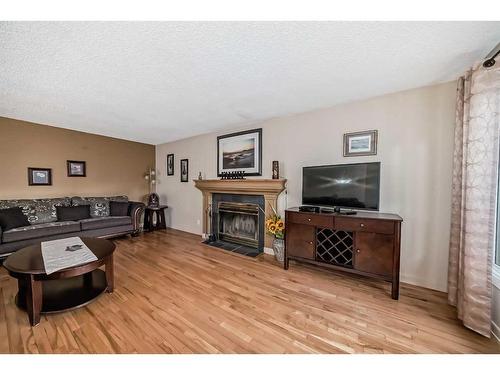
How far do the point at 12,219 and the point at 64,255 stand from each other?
1991mm

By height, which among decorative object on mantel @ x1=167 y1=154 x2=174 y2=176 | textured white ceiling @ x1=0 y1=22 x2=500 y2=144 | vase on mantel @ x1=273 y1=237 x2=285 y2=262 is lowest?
vase on mantel @ x1=273 y1=237 x2=285 y2=262

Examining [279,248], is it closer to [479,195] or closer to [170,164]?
[479,195]

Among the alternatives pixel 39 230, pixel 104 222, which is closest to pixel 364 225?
pixel 104 222

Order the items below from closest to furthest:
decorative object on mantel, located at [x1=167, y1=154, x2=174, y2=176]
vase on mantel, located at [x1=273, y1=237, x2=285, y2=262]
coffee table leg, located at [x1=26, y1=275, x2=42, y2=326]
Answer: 1. coffee table leg, located at [x1=26, y1=275, x2=42, y2=326]
2. vase on mantel, located at [x1=273, y1=237, x2=285, y2=262]
3. decorative object on mantel, located at [x1=167, y1=154, x2=174, y2=176]

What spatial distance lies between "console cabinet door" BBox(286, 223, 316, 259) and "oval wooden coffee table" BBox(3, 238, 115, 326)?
2047mm

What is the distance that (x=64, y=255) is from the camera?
188 centimetres

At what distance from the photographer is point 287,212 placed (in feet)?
8.31

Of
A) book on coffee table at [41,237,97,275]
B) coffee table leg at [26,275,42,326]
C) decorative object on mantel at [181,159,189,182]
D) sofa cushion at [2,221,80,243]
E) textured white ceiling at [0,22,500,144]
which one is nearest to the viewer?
textured white ceiling at [0,22,500,144]

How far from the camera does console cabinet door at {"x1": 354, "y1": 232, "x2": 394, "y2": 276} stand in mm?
1963

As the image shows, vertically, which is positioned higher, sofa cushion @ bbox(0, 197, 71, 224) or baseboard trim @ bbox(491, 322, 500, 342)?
sofa cushion @ bbox(0, 197, 71, 224)

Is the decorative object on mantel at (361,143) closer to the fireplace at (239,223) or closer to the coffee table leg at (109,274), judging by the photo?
the fireplace at (239,223)

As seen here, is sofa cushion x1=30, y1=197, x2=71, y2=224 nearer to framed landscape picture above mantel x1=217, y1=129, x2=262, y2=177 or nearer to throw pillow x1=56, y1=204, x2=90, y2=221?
throw pillow x1=56, y1=204, x2=90, y2=221

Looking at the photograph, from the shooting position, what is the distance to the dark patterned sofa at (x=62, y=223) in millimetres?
2750

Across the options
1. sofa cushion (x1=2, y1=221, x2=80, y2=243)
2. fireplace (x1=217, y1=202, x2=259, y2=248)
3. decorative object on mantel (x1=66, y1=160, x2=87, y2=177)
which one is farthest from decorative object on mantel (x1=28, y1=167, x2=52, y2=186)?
fireplace (x1=217, y1=202, x2=259, y2=248)
